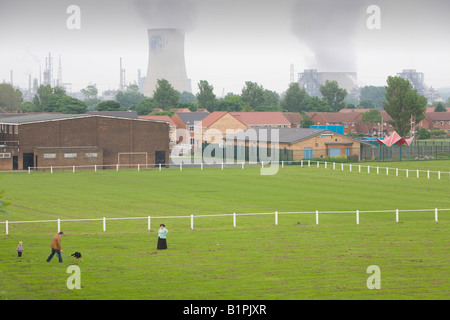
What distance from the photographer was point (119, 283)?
24797 mm

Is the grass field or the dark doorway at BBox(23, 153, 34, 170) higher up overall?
the dark doorway at BBox(23, 153, 34, 170)

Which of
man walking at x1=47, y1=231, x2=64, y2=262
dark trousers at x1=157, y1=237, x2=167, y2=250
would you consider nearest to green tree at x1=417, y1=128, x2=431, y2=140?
dark trousers at x1=157, y1=237, x2=167, y2=250

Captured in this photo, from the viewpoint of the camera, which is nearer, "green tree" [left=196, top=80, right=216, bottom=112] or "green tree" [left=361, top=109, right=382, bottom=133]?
"green tree" [left=361, top=109, right=382, bottom=133]

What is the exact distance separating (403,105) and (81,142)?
216 feet

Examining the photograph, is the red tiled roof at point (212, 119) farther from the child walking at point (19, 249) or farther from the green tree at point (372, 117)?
the child walking at point (19, 249)

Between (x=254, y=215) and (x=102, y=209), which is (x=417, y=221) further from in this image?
(x=102, y=209)

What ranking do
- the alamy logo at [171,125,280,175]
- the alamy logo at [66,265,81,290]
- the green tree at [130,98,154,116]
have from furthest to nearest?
the green tree at [130,98,154,116] → the alamy logo at [171,125,280,175] → the alamy logo at [66,265,81,290]

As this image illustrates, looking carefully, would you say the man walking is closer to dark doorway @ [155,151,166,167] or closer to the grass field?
the grass field

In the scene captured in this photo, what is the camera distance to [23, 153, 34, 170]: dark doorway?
252 feet

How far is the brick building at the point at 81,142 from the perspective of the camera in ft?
250

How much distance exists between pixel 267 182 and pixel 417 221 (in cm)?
2453

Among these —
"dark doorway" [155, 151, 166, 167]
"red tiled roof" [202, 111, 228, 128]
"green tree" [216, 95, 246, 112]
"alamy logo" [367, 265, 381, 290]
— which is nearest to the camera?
"alamy logo" [367, 265, 381, 290]

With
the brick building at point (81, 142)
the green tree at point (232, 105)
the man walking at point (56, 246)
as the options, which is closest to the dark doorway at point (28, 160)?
the brick building at point (81, 142)
